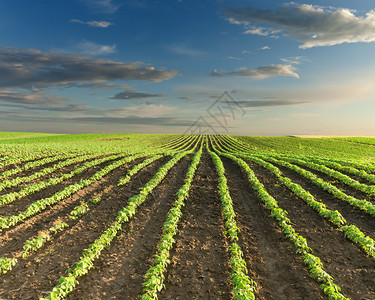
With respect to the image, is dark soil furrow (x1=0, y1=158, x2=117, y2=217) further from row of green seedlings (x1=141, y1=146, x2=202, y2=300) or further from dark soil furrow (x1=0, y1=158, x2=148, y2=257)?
row of green seedlings (x1=141, y1=146, x2=202, y2=300)

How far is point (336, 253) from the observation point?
28.1ft

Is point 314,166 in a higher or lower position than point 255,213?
higher

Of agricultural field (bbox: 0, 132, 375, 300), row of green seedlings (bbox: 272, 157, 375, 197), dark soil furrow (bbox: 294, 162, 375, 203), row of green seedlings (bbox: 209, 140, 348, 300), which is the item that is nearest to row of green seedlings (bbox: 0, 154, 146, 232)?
agricultural field (bbox: 0, 132, 375, 300)

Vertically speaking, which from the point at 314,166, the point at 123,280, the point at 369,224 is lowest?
the point at 123,280

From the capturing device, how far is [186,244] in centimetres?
898

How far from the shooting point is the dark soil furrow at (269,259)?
6774 mm

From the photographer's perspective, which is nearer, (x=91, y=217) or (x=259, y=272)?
(x=259, y=272)

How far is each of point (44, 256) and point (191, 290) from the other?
5.43 m

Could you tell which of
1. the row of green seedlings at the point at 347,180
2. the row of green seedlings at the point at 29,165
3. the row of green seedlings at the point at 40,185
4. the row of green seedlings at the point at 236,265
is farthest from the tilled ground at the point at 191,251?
the row of green seedlings at the point at 29,165

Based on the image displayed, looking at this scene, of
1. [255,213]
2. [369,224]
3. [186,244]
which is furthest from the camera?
[255,213]

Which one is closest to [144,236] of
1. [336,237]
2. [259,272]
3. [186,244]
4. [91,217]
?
[186,244]

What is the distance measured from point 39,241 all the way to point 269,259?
337 inches

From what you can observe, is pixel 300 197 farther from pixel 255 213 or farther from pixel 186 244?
pixel 186 244

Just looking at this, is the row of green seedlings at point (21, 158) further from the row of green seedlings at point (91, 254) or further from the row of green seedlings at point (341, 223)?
the row of green seedlings at point (341, 223)
